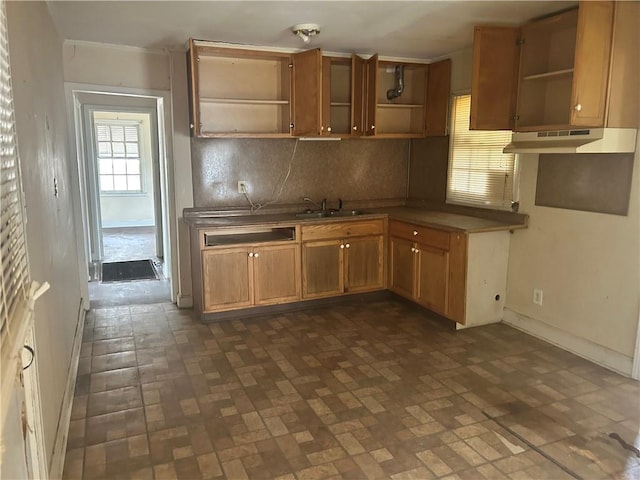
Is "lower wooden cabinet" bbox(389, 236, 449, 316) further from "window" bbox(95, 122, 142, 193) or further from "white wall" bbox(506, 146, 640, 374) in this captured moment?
"window" bbox(95, 122, 142, 193)

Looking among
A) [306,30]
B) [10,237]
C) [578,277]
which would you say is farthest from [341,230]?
[10,237]

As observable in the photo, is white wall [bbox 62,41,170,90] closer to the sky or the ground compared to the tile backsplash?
closer to the sky

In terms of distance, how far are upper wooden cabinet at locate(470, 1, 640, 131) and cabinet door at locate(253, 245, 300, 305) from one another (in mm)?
A: 1889

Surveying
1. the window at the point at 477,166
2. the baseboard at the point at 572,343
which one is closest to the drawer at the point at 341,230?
the window at the point at 477,166

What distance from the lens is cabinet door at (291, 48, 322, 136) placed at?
4.08 m

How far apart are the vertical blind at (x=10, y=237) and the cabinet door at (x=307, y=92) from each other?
2.77 meters

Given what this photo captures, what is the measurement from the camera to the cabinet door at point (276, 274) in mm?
4227

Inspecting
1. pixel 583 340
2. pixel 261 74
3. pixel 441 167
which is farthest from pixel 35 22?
pixel 583 340

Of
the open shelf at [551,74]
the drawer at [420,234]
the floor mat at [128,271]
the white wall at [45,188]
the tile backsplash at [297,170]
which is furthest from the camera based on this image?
the floor mat at [128,271]

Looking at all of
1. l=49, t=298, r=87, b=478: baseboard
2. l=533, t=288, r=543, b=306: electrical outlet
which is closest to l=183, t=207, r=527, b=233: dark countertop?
l=533, t=288, r=543, b=306: electrical outlet

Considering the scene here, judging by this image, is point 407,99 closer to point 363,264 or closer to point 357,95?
point 357,95

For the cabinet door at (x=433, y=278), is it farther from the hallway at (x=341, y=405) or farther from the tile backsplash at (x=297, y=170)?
the tile backsplash at (x=297, y=170)

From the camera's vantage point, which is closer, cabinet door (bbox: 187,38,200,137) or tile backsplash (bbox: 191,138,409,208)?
cabinet door (bbox: 187,38,200,137)

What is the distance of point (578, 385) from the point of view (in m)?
3.03
